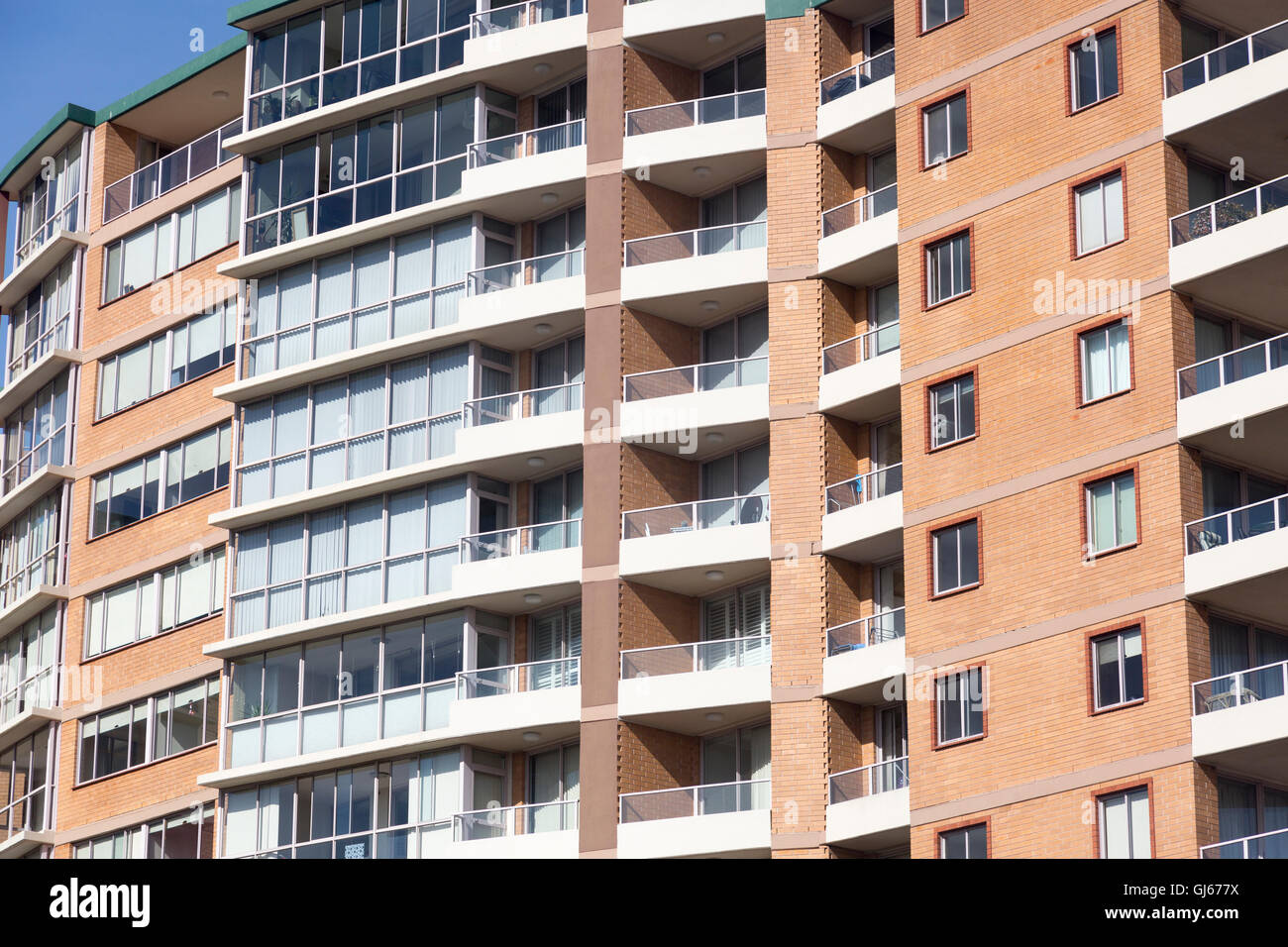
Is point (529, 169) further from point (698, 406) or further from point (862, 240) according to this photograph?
point (862, 240)

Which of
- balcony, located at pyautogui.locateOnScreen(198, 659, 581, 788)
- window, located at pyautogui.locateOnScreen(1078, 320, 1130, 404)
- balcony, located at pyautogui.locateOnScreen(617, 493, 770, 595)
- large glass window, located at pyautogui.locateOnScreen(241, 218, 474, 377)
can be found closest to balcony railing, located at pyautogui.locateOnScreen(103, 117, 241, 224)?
large glass window, located at pyautogui.locateOnScreen(241, 218, 474, 377)

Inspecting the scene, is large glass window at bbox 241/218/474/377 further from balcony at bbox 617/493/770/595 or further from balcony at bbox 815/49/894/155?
balcony at bbox 815/49/894/155

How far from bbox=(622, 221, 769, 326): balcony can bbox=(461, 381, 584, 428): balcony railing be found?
8.39 ft

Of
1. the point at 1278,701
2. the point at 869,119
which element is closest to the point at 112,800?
the point at 869,119

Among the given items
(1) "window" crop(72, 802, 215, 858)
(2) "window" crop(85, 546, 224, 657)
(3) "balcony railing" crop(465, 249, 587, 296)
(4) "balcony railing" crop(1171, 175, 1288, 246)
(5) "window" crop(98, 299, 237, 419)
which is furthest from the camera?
(5) "window" crop(98, 299, 237, 419)

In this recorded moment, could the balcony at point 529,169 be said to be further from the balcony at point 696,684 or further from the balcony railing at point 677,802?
the balcony railing at point 677,802

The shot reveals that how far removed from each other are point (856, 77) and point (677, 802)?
16690 millimetres

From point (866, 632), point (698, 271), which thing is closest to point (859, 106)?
point (698, 271)

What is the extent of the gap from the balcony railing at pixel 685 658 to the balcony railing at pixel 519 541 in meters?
3.46

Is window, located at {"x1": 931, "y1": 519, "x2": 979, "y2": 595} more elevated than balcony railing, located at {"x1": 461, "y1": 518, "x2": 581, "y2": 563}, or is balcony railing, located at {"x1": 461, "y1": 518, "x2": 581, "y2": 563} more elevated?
balcony railing, located at {"x1": 461, "y1": 518, "x2": 581, "y2": 563}

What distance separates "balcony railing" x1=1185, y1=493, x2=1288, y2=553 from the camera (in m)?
42.0

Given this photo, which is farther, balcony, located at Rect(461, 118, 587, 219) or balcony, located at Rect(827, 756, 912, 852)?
balcony, located at Rect(461, 118, 587, 219)

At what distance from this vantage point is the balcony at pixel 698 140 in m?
54.1

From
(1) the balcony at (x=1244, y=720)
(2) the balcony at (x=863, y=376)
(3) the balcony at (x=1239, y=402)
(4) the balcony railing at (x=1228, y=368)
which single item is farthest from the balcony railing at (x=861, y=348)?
(1) the balcony at (x=1244, y=720)
